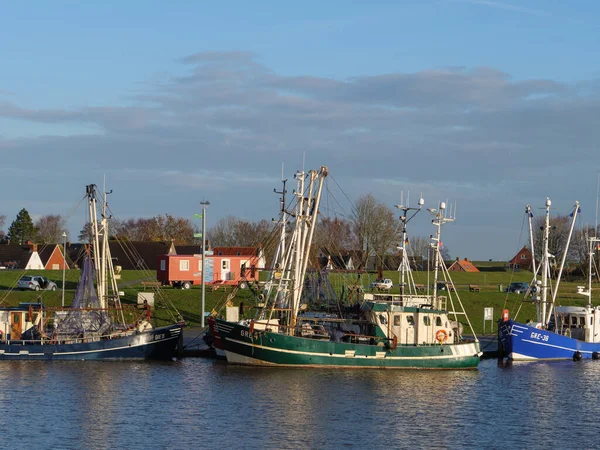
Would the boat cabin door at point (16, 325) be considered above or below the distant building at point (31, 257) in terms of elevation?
below

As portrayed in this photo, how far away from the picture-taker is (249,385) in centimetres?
5006

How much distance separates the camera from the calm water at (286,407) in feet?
124

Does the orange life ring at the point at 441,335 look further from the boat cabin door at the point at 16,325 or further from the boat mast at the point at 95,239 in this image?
the boat cabin door at the point at 16,325

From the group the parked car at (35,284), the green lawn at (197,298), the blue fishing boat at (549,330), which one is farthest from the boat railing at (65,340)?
the parked car at (35,284)

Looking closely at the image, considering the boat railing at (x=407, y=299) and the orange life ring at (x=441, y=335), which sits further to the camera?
the boat railing at (x=407, y=299)

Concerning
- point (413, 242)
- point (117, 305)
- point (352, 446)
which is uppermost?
point (413, 242)

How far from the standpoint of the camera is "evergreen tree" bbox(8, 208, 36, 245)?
626 ft

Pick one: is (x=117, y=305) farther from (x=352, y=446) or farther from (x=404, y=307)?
(x=352, y=446)

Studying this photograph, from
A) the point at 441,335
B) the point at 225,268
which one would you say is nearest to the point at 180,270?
the point at 225,268

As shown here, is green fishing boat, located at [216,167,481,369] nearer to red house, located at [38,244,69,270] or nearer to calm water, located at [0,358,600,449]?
calm water, located at [0,358,600,449]

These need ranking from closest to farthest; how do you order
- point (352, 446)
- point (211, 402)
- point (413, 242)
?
point (352, 446) < point (211, 402) < point (413, 242)

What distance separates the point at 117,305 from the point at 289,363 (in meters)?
13.3

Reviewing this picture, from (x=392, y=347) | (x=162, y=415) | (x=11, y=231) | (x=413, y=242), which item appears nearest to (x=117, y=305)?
(x=392, y=347)

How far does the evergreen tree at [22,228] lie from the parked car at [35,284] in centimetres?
9981
